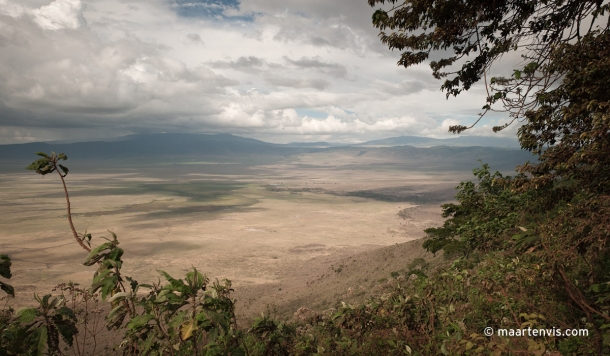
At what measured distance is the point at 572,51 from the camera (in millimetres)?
5379

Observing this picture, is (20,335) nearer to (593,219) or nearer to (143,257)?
(593,219)

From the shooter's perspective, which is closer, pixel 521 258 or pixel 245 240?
pixel 521 258

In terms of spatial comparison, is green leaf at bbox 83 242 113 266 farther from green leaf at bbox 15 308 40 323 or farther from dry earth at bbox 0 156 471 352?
dry earth at bbox 0 156 471 352

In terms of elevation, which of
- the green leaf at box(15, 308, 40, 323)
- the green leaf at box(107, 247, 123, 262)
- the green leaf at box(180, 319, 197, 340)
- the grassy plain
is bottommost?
the grassy plain

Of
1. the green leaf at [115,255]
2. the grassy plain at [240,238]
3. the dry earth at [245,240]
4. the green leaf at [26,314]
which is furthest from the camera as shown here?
the grassy plain at [240,238]

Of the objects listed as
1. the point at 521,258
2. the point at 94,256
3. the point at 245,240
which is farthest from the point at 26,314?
the point at 245,240

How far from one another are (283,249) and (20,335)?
4609cm

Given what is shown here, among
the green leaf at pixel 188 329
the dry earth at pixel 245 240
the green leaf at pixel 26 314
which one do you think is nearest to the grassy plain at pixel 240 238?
the dry earth at pixel 245 240

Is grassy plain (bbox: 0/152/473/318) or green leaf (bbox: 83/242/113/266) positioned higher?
green leaf (bbox: 83/242/113/266)

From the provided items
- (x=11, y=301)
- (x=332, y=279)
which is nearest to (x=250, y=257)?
(x=332, y=279)

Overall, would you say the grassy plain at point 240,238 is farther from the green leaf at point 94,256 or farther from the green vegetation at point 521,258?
the green leaf at point 94,256

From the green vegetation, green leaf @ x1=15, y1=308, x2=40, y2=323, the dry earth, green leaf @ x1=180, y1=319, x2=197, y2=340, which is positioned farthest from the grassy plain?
green leaf @ x1=15, y1=308, x2=40, y2=323

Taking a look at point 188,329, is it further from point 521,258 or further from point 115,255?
point 521,258

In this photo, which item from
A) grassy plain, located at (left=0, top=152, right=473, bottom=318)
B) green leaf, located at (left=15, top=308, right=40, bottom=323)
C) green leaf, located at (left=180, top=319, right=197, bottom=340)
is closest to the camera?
green leaf, located at (left=15, top=308, right=40, bottom=323)
